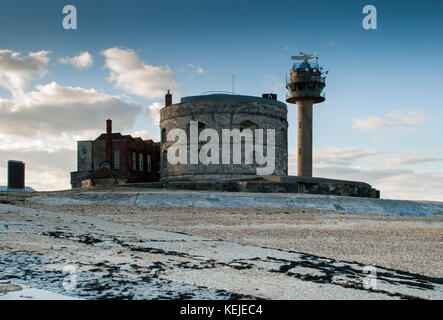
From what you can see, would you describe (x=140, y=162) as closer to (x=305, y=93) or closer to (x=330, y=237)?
(x=305, y=93)

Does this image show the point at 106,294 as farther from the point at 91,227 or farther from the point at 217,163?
the point at 217,163

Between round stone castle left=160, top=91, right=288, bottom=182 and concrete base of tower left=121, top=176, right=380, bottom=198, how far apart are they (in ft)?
22.2

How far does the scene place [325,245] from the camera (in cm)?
779

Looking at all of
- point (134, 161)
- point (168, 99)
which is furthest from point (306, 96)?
point (134, 161)

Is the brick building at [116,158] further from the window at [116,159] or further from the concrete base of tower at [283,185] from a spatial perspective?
the concrete base of tower at [283,185]

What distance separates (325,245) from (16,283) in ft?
17.1

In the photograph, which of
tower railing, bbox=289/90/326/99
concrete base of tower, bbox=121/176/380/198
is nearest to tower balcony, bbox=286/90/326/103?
tower railing, bbox=289/90/326/99

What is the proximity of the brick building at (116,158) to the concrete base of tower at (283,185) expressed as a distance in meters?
15.1

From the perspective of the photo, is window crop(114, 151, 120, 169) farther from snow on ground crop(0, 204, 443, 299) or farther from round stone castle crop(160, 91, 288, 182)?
snow on ground crop(0, 204, 443, 299)

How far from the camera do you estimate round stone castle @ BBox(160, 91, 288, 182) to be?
34219mm

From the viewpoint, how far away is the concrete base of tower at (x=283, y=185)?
2402 centimetres

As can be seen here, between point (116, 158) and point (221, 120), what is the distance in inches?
549

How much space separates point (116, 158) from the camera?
4338cm
